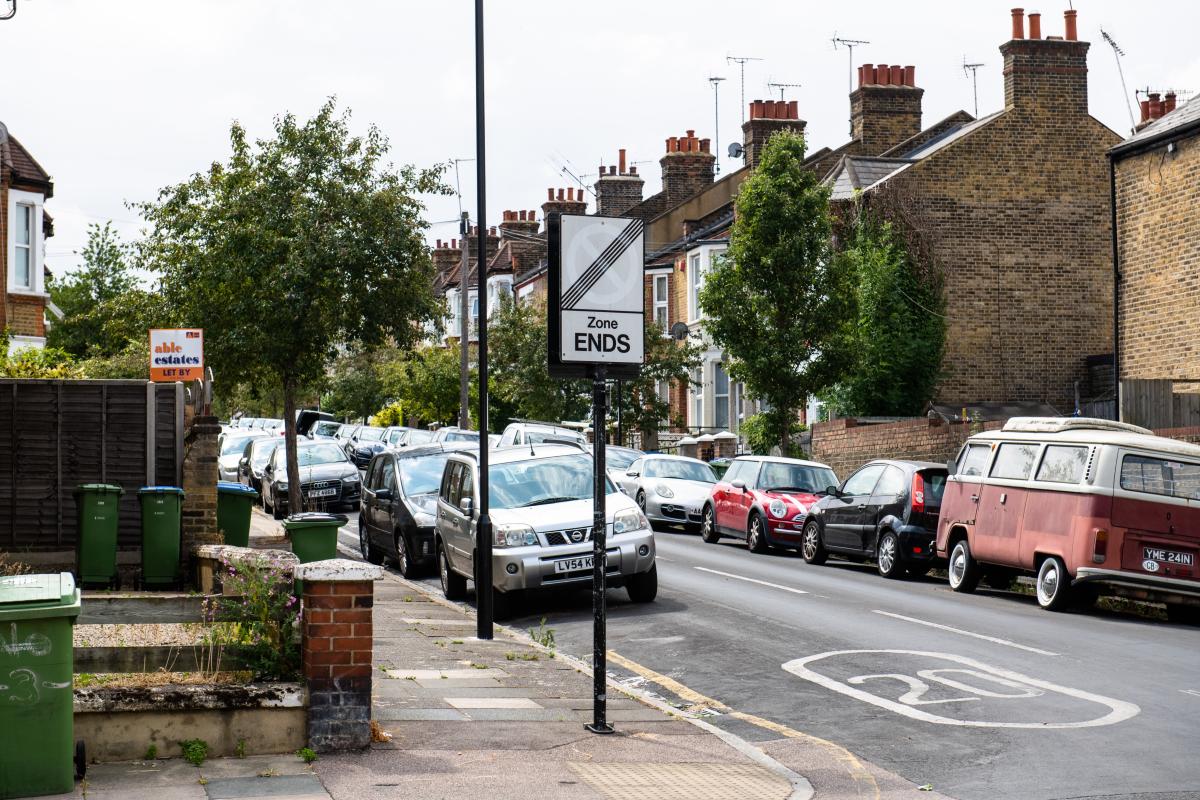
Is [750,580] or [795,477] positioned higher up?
[795,477]

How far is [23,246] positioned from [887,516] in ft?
74.3

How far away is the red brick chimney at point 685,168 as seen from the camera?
178ft

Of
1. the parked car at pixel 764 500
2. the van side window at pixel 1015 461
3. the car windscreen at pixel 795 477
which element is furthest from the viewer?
the car windscreen at pixel 795 477

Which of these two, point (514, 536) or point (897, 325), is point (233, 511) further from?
point (897, 325)

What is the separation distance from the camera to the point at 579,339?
8.98 m

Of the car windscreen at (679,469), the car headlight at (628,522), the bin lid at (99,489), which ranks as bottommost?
the car headlight at (628,522)

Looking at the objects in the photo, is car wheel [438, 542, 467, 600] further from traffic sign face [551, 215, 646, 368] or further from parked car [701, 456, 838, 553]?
traffic sign face [551, 215, 646, 368]

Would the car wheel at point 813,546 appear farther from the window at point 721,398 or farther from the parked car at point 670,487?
the window at point 721,398

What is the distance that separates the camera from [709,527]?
2614 cm

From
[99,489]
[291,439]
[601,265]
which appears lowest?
[99,489]

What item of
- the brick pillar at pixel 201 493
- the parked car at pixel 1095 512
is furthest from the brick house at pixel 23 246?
the parked car at pixel 1095 512

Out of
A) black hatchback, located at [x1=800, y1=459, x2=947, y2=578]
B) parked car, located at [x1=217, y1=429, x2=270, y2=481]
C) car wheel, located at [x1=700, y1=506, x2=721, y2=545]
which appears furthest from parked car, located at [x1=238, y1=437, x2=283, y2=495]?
black hatchback, located at [x1=800, y1=459, x2=947, y2=578]

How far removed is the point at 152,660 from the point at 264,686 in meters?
1.28

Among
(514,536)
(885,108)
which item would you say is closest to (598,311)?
(514,536)
